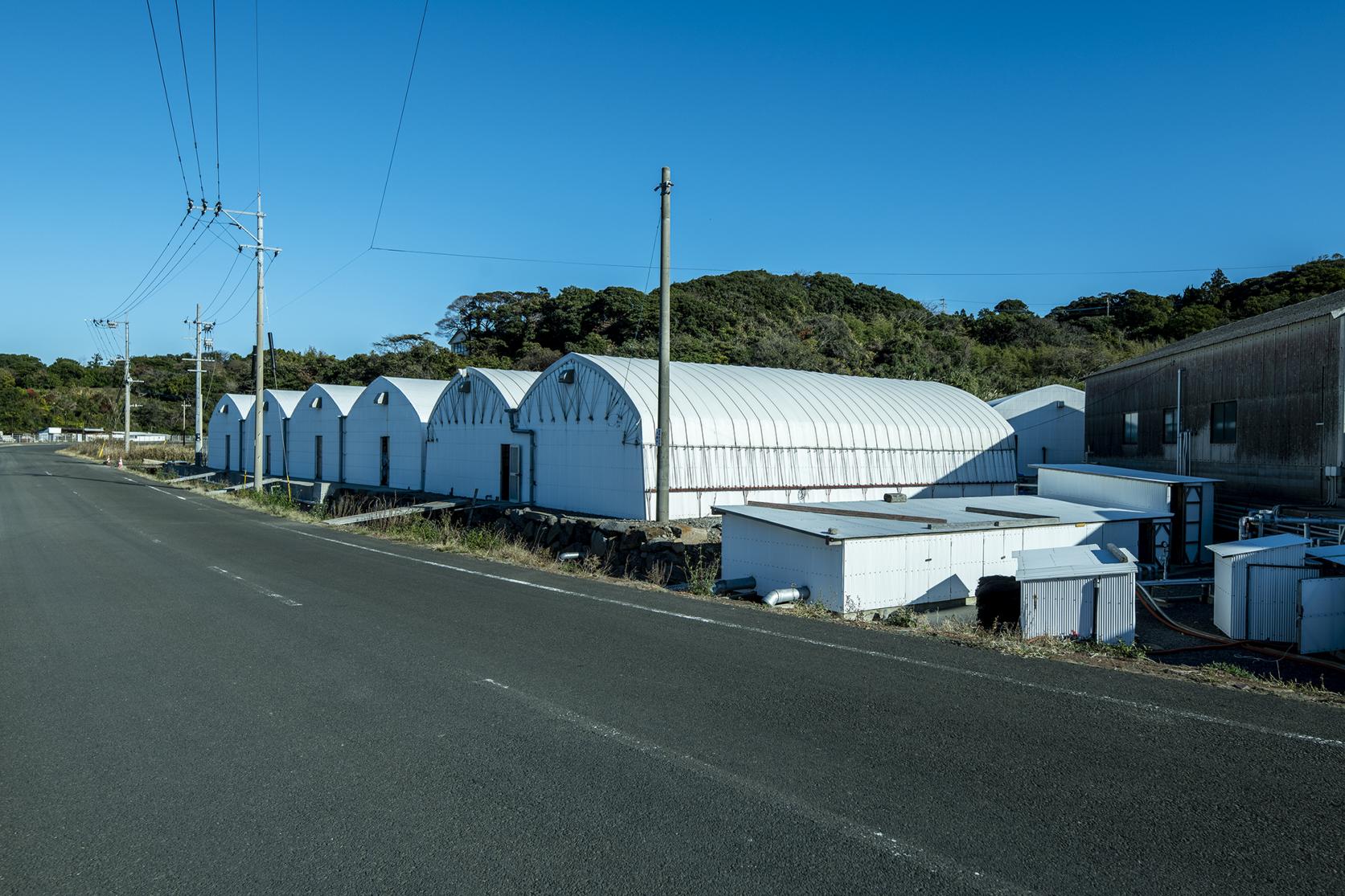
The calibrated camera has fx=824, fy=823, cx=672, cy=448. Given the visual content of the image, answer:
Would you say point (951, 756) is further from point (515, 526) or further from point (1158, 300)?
point (1158, 300)

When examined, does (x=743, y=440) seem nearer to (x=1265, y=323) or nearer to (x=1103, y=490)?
(x=1103, y=490)

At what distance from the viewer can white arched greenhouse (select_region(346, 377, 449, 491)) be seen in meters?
31.5

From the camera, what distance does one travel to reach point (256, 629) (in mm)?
8648

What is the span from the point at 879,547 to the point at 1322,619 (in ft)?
17.1

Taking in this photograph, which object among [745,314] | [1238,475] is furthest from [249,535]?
[745,314]

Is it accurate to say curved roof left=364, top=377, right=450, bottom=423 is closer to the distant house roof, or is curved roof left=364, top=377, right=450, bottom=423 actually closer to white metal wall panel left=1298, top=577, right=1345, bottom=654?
the distant house roof

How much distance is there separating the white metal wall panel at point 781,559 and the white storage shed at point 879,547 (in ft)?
0.04

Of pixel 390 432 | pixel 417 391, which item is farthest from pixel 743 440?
pixel 390 432

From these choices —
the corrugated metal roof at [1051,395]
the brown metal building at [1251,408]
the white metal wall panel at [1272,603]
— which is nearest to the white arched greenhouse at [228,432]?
the corrugated metal roof at [1051,395]

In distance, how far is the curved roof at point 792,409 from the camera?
2194 cm

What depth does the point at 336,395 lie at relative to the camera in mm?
37594

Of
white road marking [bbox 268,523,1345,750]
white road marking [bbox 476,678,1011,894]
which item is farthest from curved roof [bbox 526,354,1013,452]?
white road marking [bbox 476,678,1011,894]

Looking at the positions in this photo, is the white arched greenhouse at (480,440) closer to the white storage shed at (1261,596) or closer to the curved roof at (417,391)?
the curved roof at (417,391)

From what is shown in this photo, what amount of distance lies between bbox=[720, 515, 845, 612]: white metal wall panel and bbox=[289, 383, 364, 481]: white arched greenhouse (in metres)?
27.4
